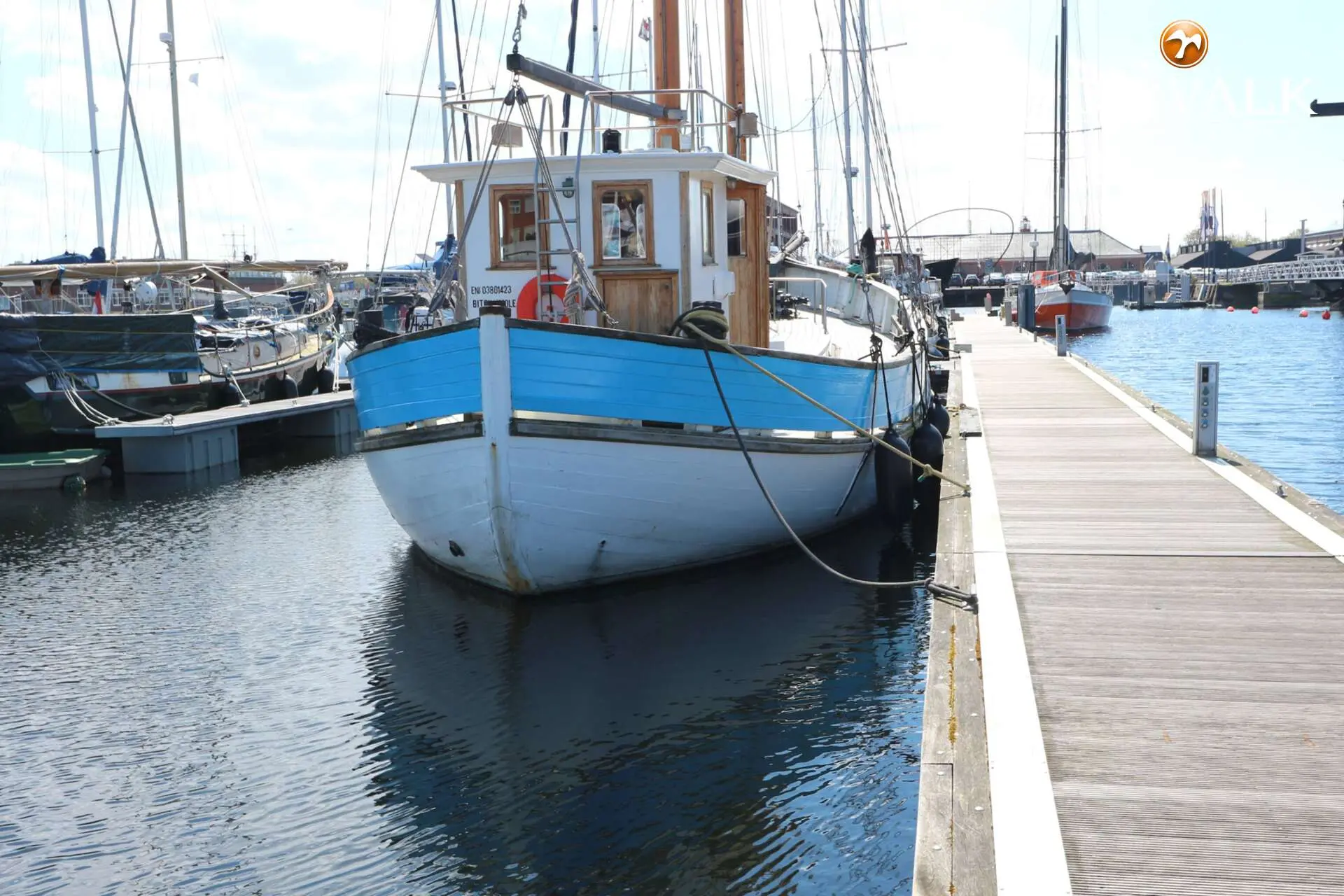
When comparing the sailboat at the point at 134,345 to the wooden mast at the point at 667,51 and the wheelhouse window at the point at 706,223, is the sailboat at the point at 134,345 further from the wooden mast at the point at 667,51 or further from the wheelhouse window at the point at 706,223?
the wheelhouse window at the point at 706,223

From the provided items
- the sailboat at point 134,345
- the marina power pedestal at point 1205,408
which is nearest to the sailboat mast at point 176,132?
the sailboat at point 134,345

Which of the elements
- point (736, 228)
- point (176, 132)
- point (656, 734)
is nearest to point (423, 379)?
point (656, 734)

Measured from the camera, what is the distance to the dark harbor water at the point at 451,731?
5.70 m

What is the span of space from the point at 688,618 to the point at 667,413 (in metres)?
1.67

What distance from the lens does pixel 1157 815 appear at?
4.12 meters

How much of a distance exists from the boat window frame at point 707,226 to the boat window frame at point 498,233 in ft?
4.89

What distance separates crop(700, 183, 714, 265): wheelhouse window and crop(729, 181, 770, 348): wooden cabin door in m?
0.55

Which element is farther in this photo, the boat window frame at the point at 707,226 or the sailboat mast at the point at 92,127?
the sailboat mast at the point at 92,127

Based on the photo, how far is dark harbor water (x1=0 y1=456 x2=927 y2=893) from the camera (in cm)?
570

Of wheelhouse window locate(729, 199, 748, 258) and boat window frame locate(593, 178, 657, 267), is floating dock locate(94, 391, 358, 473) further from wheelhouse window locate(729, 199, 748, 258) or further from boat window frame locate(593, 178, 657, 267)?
boat window frame locate(593, 178, 657, 267)

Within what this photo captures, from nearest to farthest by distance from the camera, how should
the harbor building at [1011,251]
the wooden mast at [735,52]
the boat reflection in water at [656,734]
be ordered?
the boat reflection in water at [656,734] → the wooden mast at [735,52] → the harbor building at [1011,251]

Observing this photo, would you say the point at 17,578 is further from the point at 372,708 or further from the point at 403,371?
the point at 372,708

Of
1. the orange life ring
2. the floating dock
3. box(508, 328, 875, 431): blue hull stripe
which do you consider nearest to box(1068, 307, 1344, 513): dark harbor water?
box(508, 328, 875, 431): blue hull stripe

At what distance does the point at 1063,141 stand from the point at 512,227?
4671 centimetres
